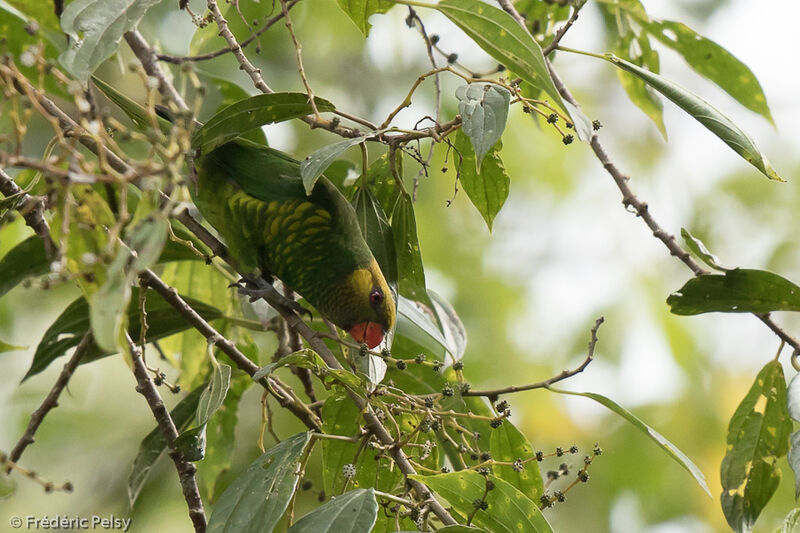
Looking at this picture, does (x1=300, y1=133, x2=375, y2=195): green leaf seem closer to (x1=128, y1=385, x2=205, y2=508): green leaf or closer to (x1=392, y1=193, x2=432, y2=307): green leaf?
(x1=392, y1=193, x2=432, y2=307): green leaf

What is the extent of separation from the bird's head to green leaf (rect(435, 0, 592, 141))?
3.45 feet

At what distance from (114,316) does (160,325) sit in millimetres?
1439

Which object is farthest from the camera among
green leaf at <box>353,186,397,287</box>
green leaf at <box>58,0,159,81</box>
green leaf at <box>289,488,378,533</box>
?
green leaf at <box>353,186,397,287</box>

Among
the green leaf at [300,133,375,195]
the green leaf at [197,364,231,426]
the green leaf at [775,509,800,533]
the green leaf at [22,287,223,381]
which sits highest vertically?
the green leaf at [300,133,375,195]

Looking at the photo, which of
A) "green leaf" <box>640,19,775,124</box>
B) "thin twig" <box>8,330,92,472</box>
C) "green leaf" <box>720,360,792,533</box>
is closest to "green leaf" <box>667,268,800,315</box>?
"green leaf" <box>720,360,792,533</box>

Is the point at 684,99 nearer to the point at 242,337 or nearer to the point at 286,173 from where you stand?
the point at 286,173

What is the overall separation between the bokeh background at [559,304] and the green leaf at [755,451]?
2.40 metres

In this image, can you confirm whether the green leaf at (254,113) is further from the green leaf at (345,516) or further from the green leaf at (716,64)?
the green leaf at (716,64)

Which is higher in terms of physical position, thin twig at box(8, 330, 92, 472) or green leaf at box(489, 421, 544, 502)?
thin twig at box(8, 330, 92, 472)

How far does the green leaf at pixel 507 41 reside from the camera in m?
1.52

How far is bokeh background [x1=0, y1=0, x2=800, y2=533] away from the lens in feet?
15.1

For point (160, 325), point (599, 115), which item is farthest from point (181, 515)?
point (599, 115)

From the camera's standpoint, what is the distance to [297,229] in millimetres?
2598

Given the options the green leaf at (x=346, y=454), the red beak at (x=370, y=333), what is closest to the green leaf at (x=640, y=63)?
the red beak at (x=370, y=333)
